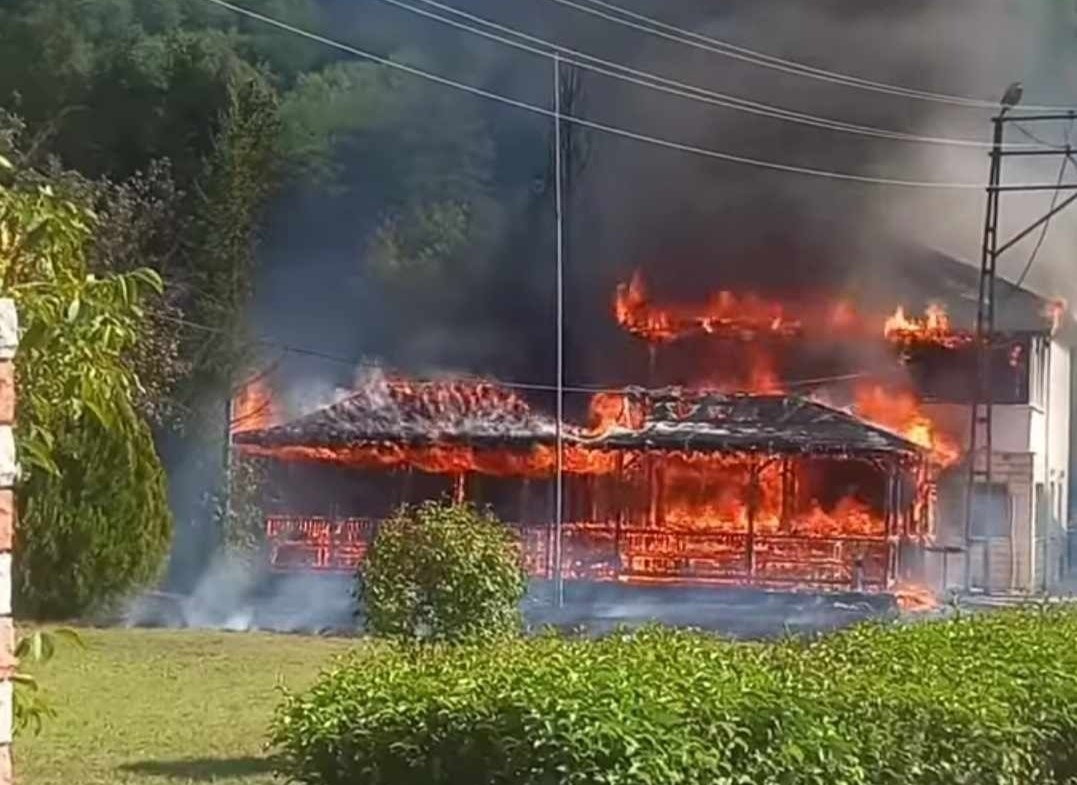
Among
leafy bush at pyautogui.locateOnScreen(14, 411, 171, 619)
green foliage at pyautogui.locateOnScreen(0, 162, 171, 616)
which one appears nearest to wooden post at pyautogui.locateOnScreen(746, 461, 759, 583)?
leafy bush at pyautogui.locateOnScreen(14, 411, 171, 619)

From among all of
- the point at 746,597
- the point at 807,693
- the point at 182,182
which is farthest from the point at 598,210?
the point at 807,693

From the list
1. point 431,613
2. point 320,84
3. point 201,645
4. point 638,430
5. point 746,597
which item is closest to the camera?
point 431,613

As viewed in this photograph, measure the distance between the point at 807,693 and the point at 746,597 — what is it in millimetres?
15694

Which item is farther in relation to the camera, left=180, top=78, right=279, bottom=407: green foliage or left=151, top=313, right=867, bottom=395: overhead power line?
left=151, top=313, right=867, bottom=395: overhead power line

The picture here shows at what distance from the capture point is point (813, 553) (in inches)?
790

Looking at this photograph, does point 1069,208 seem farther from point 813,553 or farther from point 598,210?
point 813,553

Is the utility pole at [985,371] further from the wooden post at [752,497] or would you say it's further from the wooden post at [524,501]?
the wooden post at [524,501]

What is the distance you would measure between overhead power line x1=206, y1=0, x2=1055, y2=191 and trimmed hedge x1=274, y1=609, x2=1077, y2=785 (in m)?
20.9

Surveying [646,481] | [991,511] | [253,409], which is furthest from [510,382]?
[991,511]

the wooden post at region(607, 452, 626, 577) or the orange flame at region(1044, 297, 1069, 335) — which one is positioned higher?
the orange flame at region(1044, 297, 1069, 335)

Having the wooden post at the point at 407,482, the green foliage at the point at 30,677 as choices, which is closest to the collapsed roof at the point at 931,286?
the wooden post at the point at 407,482

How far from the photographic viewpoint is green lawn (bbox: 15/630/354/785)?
8.29m

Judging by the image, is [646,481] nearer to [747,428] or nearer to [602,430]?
[602,430]

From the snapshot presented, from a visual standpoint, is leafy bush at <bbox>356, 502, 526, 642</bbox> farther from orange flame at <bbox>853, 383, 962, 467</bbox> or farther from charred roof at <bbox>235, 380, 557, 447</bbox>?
orange flame at <bbox>853, 383, 962, 467</bbox>
